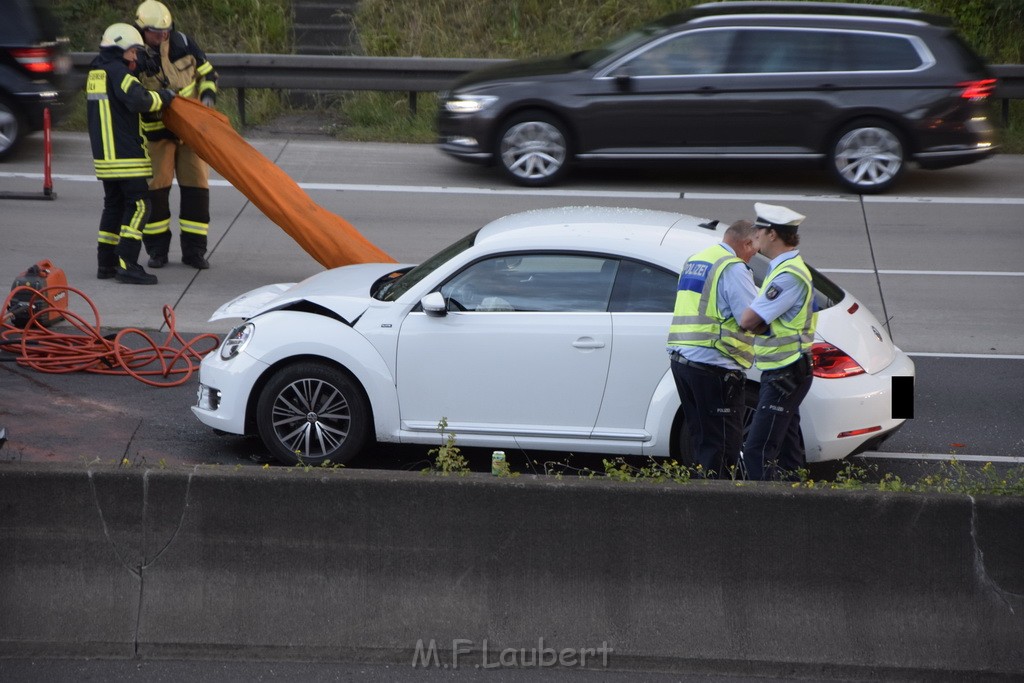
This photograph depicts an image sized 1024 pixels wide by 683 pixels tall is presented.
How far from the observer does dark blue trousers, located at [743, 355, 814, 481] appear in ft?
20.2

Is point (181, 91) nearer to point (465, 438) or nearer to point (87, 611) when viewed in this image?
point (465, 438)

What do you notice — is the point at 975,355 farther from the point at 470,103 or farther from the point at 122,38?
the point at 122,38

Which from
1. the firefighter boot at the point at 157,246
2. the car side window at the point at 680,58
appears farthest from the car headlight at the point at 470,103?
the firefighter boot at the point at 157,246

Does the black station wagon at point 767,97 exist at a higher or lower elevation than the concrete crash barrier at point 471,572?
higher

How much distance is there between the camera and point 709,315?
20.2 ft

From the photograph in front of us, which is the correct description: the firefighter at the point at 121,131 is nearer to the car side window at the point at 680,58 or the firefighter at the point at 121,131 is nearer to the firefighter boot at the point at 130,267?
the firefighter boot at the point at 130,267

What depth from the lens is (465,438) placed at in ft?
23.2

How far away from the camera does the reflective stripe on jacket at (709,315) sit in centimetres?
616

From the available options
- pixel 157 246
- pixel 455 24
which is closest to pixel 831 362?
pixel 157 246

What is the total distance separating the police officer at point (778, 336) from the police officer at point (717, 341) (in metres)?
0.09

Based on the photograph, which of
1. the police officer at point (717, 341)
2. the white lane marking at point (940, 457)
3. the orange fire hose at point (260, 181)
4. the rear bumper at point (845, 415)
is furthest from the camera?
the orange fire hose at point (260, 181)

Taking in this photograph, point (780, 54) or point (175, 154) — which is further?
point (780, 54)

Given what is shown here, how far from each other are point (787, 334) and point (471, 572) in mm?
2027

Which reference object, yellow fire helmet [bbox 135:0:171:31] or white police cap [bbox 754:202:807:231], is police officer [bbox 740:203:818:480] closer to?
white police cap [bbox 754:202:807:231]
